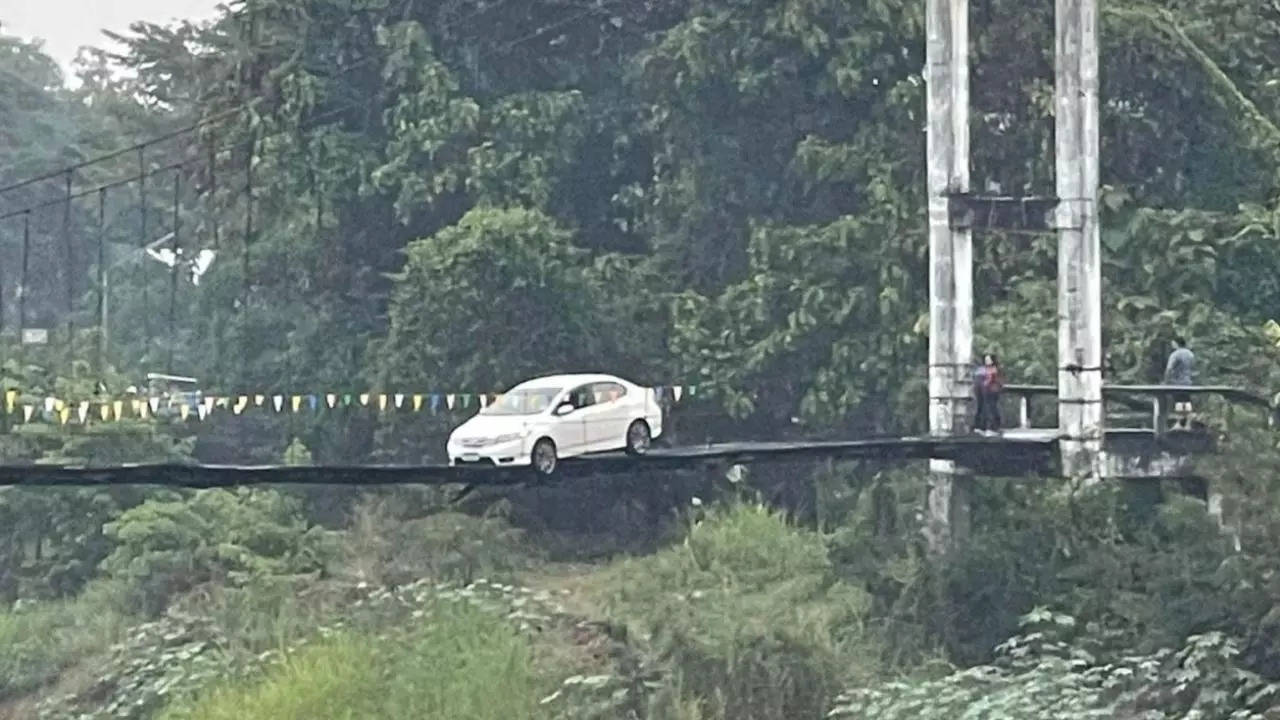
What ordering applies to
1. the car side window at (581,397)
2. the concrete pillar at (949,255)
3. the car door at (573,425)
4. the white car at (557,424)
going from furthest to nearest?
the concrete pillar at (949,255), the car side window at (581,397), the car door at (573,425), the white car at (557,424)

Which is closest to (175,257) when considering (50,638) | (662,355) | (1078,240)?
(50,638)

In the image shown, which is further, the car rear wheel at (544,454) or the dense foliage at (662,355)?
the dense foliage at (662,355)

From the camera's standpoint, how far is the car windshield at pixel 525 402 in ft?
58.4

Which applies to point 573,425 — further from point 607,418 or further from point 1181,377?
point 1181,377

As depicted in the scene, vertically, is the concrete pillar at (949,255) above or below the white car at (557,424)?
above

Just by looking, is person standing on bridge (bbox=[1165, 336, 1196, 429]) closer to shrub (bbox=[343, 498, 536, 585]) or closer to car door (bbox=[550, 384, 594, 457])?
car door (bbox=[550, 384, 594, 457])

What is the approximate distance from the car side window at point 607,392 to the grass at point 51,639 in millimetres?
7227

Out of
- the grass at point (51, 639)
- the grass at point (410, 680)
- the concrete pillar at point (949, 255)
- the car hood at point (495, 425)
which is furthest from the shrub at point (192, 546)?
the concrete pillar at point (949, 255)

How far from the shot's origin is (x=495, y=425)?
17.7 metres

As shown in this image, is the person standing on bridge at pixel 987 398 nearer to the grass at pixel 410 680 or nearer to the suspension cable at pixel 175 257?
the grass at pixel 410 680

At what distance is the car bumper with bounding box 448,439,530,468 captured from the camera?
56.5 feet

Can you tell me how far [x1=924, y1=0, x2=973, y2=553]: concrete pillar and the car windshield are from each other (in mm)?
3459

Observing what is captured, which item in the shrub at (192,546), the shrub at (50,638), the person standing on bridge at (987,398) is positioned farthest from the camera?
the shrub at (50,638)

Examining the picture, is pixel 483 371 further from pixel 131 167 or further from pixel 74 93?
pixel 74 93
